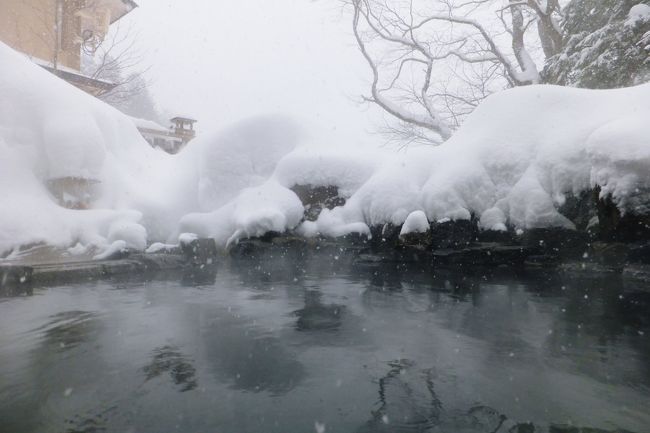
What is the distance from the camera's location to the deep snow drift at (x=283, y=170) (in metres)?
5.88

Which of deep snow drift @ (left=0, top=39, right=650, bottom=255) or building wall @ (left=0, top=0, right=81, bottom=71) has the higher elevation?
building wall @ (left=0, top=0, right=81, bottom=71)

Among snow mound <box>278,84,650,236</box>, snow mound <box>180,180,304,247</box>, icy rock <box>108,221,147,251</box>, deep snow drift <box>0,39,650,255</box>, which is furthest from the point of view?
snow mound <box>180,180,304,247</box>

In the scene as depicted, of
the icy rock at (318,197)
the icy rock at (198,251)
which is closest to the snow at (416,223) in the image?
the icy rock at (318,197)

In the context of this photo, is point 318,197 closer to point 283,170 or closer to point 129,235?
point 283,170

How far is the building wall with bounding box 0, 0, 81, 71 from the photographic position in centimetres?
1369

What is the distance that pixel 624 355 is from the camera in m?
2.75

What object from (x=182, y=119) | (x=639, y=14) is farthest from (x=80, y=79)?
(x=639, y=14)

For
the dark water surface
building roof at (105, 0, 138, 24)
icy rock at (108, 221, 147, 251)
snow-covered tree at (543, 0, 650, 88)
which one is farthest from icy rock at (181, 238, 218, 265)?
building roof at (105, 0, 138, 24)

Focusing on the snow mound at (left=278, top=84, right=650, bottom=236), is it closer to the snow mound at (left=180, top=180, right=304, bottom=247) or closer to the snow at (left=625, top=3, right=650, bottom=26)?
the snow mound at (left=180, top=180, right=304, bottom=247)

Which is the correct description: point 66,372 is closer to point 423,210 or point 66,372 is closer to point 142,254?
point 142,254

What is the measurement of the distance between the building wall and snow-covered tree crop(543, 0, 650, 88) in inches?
684

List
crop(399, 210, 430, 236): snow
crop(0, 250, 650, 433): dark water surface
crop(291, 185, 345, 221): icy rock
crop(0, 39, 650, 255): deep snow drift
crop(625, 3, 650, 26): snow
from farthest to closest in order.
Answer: crop(291, 185, 345, 221): icy rock
crop(625, 3, 650, 26): snow
crop(399, 210, 430, 236): snow
crop(0, 39, 650, 255): deep snow drift
crop(0, 250, 650, 433): dark water surface

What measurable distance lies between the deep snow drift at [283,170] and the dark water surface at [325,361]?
1909 millimetres

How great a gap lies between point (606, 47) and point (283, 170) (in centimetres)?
774
